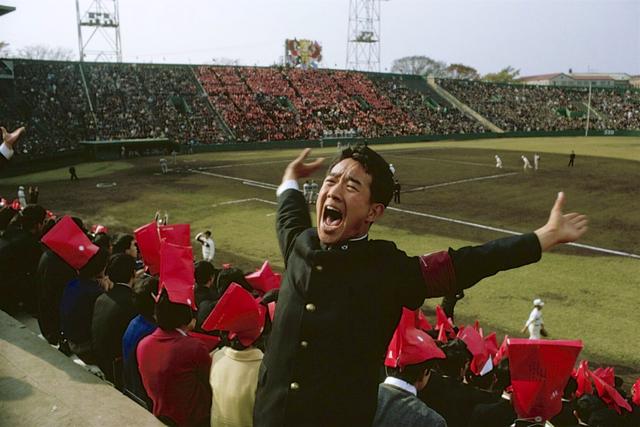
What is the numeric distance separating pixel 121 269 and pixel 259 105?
55.0 meters

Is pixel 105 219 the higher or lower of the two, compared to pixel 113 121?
lower

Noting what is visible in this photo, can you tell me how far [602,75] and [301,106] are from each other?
141m

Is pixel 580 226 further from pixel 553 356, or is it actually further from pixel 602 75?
pixel 602 75

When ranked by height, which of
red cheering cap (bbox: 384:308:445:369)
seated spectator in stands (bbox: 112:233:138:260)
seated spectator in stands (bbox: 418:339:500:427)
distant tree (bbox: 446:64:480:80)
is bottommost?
seated spectator in stands (bbox: 418:339:500:427)

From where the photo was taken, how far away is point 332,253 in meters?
2.58

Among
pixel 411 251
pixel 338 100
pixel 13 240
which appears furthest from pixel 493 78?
pixel 13 240

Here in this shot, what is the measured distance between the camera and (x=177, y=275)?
499 cm

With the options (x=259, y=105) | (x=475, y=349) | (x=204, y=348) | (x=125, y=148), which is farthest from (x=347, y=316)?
(x=259, y=105)

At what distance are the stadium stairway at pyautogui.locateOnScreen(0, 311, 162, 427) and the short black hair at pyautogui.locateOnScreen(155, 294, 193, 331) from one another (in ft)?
1.99

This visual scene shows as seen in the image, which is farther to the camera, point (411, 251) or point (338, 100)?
point (338, 100)

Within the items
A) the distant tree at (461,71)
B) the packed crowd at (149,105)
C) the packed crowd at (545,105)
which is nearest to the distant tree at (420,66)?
the distant tree at (461,71)

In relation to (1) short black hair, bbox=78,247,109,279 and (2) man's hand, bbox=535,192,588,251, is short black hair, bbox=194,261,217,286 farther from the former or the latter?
(2) man's hand, bbox=535,192,588,251

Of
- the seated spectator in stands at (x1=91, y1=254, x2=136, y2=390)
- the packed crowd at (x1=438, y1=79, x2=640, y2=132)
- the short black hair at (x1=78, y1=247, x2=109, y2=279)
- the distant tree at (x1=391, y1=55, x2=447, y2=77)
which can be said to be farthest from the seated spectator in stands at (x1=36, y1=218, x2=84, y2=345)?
the distant tree at (x1=391, y1=55, x2=447, y2=77)

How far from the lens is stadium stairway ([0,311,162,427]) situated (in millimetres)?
3699
